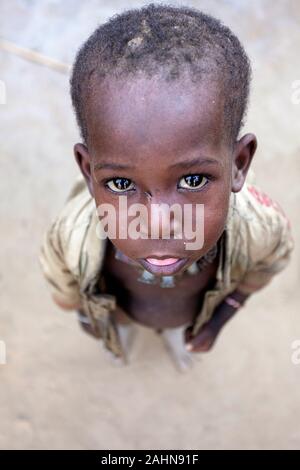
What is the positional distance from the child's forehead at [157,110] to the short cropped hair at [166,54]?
11 mm

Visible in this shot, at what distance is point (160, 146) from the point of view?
634 millimetres

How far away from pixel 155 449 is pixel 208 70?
1.15 meters

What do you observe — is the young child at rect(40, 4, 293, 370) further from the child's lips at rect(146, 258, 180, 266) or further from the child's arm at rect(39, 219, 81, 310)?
the child's arm at rect(39, 219, 81, 310)

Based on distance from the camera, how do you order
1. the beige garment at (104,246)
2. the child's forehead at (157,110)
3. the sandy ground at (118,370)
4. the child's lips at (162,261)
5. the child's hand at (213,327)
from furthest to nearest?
the sandy ground at (118,370)
the child's hand at (213,327)
the beige garment at (104,246)
the child's lips at (162,261)
the child's forehead at (157,110)

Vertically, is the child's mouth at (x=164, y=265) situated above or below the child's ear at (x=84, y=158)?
below

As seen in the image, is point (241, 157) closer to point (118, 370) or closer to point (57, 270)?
point (57, 270)

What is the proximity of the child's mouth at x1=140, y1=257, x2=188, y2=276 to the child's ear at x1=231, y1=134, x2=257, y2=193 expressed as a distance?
0.12m

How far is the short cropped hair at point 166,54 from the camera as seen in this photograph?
636 mm

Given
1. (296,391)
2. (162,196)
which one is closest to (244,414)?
(296,391)

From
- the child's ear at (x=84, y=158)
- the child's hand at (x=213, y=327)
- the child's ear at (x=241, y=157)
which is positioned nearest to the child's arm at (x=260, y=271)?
the child's hand at (x=213, y=327)

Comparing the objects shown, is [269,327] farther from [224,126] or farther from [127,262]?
[224,126]

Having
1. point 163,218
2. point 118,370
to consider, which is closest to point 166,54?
point 163,218

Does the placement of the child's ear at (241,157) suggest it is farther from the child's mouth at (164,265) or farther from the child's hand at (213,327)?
the child's hand at (213,327)

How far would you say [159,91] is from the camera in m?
0.63
